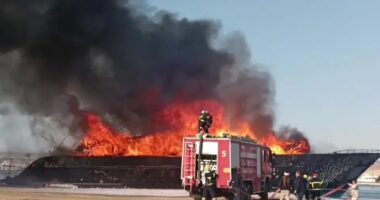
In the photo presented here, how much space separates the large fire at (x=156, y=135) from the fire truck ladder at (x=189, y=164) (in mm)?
23963

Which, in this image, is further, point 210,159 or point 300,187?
point 210,159

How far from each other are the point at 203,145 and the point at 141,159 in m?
21.3

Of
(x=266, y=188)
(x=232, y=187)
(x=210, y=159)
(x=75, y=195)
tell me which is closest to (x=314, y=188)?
(x=266, y=188)

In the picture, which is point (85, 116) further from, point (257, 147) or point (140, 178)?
point (257, 147)

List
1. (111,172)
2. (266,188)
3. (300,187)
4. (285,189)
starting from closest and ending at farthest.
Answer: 1. (300,187)
2. (285,189)
3. (266,188)
4. (111,172)

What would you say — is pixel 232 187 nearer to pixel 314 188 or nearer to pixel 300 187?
pixel 300 187

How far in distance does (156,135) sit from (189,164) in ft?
85.4

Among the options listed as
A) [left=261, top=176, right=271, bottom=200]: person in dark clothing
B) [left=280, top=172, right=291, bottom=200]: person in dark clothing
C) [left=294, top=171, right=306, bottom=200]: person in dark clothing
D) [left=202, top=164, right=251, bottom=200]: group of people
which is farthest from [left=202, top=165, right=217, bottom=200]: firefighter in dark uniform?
[left=261, top=176, right=271, bottom=200]: person in dark clothing

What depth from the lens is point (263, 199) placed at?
29828 millimetres

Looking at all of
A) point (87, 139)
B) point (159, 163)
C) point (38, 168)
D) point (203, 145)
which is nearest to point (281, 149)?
point (159, 163)

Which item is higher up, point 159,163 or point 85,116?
point 85,116

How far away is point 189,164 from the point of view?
994 inches

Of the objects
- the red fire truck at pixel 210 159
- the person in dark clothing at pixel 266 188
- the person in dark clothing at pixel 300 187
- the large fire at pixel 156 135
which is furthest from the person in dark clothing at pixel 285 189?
the large fire at pixel 156 135

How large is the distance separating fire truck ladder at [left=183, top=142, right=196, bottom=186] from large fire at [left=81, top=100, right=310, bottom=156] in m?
24.0
